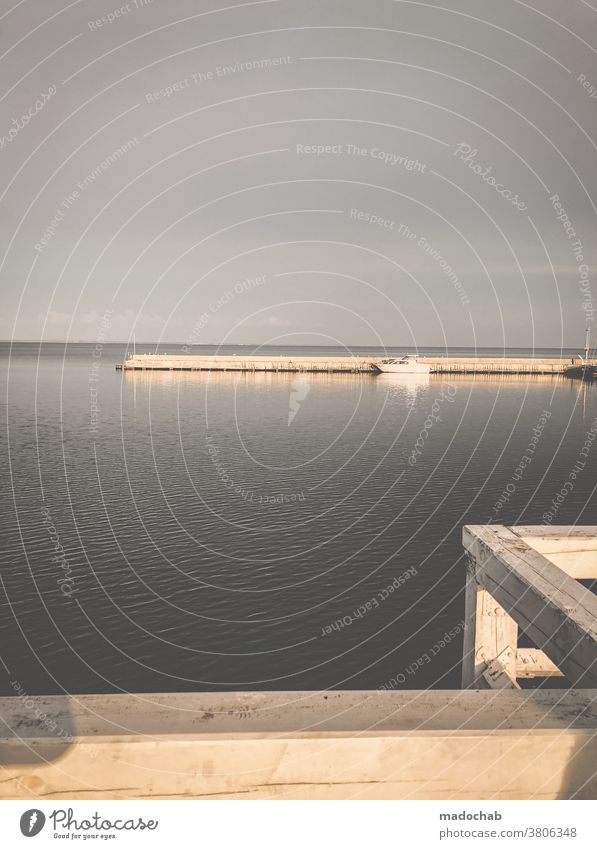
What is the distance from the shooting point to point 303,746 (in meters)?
3.28

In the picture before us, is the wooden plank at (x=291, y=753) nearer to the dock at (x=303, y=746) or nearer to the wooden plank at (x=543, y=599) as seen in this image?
the dock at (x=303, y=746)

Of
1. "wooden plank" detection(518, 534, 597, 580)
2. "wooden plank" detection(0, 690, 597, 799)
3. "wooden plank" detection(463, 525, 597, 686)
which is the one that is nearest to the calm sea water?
"wooden plank" detection(518, 534, 597, 580)

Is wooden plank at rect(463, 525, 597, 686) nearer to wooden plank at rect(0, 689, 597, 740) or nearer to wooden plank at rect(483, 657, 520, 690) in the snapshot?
wooden plank at rect(0, 689, 597, 740)

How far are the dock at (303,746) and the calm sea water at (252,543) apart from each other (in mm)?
10509

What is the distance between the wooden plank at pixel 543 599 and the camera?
4.63 meters

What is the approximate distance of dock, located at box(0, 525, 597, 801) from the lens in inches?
127

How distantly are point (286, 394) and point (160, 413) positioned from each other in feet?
84.7

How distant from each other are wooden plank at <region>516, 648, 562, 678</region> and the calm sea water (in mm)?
5062

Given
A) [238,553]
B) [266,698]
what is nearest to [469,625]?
[266,698]

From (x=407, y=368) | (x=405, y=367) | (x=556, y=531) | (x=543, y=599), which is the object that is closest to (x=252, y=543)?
(x=556, y=531)

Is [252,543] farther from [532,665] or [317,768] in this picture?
[317,768]

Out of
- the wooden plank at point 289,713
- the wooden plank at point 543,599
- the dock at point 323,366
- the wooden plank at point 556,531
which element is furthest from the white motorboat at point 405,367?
the wooden plank at point 289,713
